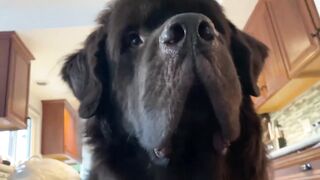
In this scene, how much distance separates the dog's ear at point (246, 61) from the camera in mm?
1090

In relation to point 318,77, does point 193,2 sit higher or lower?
higher

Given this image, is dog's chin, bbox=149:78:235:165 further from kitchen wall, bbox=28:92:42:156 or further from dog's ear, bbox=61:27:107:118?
kitchen wall, bbox=28:92:42:156

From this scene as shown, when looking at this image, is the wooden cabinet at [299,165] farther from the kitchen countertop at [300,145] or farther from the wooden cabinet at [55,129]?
the wooden cabinet at [55,129]

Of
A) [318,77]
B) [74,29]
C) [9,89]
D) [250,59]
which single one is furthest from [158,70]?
[9,89]

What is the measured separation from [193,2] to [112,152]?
0.43 metres

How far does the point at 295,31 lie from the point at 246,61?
1708mm

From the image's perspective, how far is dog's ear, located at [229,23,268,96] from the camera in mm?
1090

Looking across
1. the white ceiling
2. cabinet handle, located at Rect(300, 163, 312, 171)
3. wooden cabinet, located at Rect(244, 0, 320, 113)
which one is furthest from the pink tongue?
the white ceiling

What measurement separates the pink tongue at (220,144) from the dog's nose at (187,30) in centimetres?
22

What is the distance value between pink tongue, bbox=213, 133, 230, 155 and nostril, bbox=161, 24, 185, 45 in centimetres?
24

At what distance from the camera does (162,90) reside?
810 mm

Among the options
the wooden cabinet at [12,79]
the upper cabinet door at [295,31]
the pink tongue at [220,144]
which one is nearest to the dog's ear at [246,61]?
the pink tongue at [220,144]

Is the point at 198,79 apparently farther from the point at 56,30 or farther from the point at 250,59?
the point at 56,30

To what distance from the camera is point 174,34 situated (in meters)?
0.79
